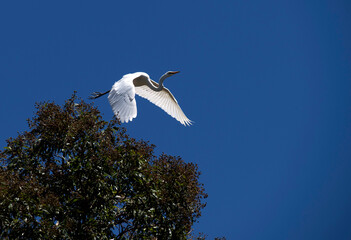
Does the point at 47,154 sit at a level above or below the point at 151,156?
below

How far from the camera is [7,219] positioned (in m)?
10.2

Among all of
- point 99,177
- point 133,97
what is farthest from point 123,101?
point 99,177

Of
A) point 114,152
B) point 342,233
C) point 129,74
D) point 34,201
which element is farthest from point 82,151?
point 342,233

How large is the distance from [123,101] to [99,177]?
4454 millimetres

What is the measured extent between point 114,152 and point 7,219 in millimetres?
2451

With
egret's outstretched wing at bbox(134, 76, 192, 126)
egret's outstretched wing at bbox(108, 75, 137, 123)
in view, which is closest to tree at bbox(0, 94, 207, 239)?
egret's outstretched wing at bbox(108, 75, 137, 123)

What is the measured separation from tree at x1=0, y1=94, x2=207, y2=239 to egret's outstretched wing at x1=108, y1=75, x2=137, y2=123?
109 inches

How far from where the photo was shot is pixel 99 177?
37.4 feet

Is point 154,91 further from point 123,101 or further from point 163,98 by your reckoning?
point 123,101

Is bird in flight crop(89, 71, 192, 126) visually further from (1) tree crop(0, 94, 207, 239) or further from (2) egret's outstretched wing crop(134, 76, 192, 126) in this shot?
(1) tree crop(0, 94, 207, 239)

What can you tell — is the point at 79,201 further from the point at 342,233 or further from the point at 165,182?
the point at 342,233

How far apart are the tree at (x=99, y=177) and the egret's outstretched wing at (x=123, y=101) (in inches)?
109

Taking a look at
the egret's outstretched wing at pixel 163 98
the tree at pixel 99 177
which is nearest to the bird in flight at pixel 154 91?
the egret's outstretched wing at pixel 163 98

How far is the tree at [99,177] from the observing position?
→ 444 inches
